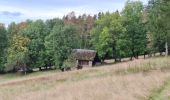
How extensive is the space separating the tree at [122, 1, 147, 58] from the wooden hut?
8.13 meters

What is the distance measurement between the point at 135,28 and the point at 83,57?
11.7m

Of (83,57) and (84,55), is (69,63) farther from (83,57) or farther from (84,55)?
Result: (84,55)

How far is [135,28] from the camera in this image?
8806cm

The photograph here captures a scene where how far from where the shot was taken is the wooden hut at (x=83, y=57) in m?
88.9

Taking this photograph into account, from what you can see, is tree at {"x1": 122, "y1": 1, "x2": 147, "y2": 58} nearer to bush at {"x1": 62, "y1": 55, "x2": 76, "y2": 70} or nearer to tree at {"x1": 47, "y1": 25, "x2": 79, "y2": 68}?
bush at {"x1": 62, "y1": 55, "x2": 76, "y2": 70}

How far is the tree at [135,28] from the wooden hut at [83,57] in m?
8.13

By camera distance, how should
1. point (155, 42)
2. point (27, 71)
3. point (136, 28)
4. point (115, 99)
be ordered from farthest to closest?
1. point (27, 71)
2. point (136, 28)
3. point (155, 42)
4. point (115, 99)

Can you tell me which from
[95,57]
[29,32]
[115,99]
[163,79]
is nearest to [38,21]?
[29,32]

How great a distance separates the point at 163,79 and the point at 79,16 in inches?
4239

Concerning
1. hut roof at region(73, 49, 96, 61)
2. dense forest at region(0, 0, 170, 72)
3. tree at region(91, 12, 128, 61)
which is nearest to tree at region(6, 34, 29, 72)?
dense forest at region(0, 0, 170, 72)

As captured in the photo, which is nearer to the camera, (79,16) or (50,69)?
(50,69)

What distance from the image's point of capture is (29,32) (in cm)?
9969

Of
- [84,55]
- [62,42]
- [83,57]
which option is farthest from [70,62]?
[62,42]

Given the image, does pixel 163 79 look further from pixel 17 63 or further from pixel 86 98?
pixel 17 63
